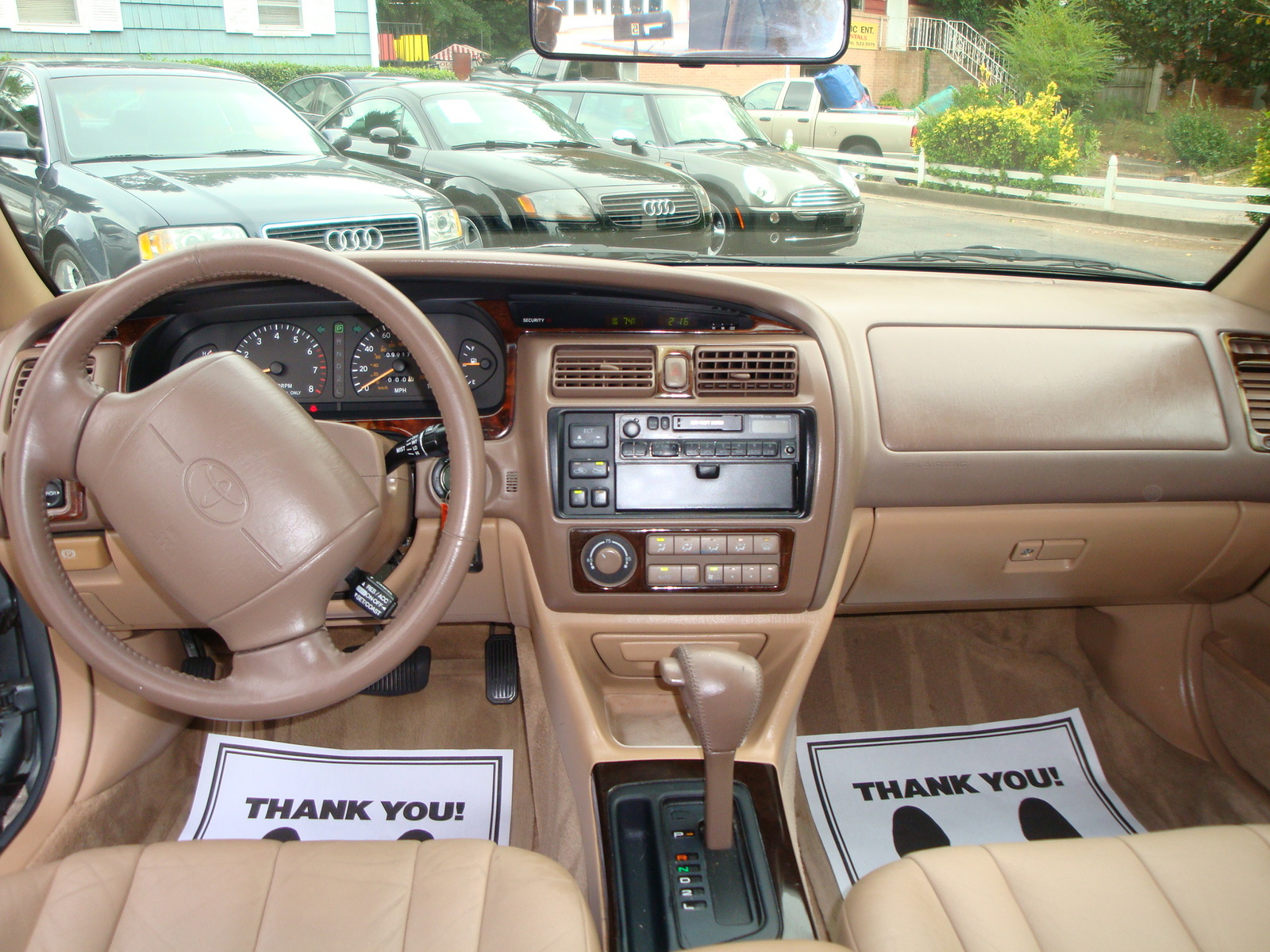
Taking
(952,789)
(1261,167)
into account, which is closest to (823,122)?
(1261,167)

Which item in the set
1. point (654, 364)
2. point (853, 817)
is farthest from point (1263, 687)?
point (654, 364)

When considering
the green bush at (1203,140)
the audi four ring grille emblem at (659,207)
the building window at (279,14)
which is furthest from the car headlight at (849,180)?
the building window at (279,14)

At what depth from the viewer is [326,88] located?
2.30 meters

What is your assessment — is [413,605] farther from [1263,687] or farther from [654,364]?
[1263,687]

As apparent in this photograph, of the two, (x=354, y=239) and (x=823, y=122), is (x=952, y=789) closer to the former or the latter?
(x=823, y=122)

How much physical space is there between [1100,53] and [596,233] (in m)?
1.26

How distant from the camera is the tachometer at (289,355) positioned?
177cm

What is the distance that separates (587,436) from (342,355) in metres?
0.50

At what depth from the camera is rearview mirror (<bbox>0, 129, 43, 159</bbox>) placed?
1978 millimetres

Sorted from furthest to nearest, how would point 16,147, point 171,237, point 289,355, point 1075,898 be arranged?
point 171,237, point 16,147, point 289,355, point 1075,898

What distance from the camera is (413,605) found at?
1266 millimetres

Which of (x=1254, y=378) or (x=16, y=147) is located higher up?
(x=16, y=147)

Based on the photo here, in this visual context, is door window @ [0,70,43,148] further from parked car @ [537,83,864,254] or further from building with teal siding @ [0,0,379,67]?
parked car @ [537,83,864,254]

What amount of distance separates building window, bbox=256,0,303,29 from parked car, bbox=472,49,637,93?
Result: 0.40 meters
